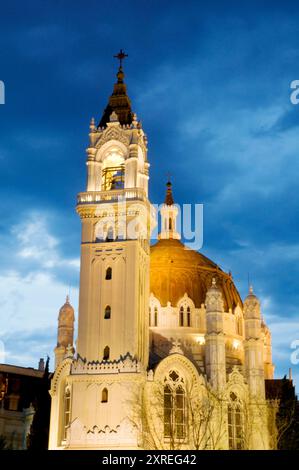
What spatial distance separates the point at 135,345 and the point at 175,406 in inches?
230

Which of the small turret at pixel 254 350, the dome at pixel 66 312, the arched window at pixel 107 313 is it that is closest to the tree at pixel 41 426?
the dome at pixel 66 312

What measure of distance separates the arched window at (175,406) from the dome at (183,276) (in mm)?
11124

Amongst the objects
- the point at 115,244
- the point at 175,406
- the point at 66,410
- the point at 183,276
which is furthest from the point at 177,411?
the point at 183,276

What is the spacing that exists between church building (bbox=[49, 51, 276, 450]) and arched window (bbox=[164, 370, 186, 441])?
0.08 meters

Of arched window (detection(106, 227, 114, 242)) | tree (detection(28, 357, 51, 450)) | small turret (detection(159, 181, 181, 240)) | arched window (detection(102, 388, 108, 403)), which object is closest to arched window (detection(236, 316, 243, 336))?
small turret (detection(159, 181, 181, 240))

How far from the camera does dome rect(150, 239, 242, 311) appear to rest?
71.0m

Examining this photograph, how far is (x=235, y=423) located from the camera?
202ft

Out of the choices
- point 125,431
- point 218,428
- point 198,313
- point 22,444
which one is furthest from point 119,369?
point 22,444

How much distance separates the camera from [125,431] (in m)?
56.1

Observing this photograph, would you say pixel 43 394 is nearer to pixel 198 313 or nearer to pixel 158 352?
pixel 158 352

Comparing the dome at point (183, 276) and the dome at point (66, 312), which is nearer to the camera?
the dome at point (66, 312)

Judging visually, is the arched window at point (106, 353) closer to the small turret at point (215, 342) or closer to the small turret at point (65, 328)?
the small turret at point (65, 328)

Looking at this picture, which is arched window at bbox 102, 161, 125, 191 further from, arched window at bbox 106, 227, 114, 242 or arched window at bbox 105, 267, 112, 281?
arched window at bbox 105, 267, 112, 281

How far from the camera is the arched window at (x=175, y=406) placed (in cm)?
5834
